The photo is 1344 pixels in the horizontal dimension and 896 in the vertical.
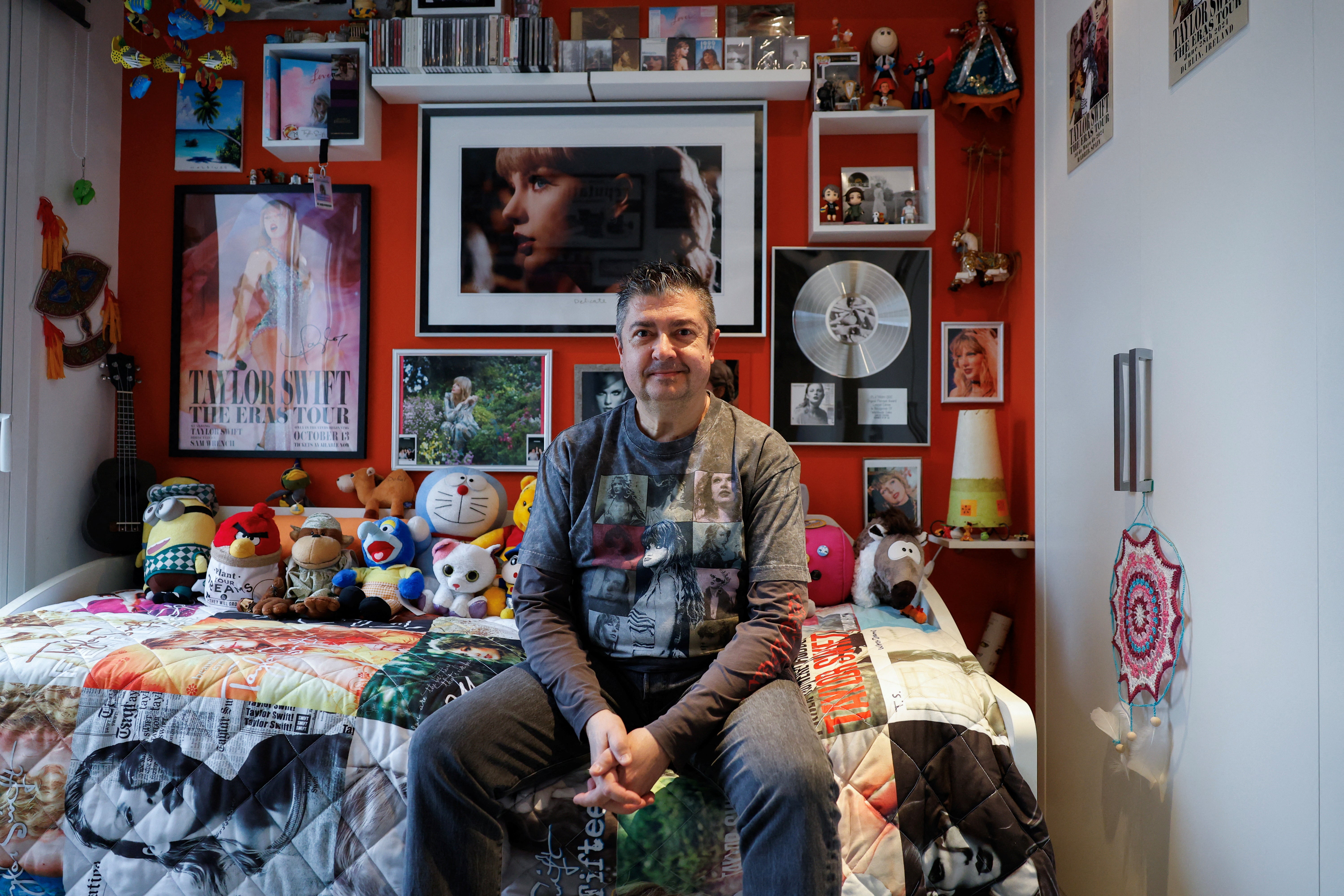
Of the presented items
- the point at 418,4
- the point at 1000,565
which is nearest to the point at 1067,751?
the point at 1000,565

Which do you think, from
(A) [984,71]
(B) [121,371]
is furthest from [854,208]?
(B) [121,371]

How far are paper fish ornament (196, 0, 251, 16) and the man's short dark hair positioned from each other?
1669 mm

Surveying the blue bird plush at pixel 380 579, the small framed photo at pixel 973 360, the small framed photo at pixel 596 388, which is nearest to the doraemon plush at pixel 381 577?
the blue bird plush at pixel 380 579

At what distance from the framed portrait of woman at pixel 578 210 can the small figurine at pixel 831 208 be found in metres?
0.20

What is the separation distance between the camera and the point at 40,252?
2422mm

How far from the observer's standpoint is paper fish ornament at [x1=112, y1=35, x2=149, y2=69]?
90.0 inches

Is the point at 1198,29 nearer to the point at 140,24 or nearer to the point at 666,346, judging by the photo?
the point at 666,346

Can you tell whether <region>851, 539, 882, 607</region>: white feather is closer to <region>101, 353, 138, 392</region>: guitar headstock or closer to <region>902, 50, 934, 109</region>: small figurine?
<region>902, 50, 934, 109</region>: small figurine

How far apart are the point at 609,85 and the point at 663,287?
1.29 m

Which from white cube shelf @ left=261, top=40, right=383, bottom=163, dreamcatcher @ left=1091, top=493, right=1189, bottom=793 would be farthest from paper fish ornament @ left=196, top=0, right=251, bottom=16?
dreamcatcher @ left=1091, top=493, right=1189, bottom=793

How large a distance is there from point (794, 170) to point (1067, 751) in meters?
1.89

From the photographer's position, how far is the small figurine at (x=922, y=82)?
2465mm

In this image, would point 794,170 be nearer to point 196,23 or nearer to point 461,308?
point 461,308

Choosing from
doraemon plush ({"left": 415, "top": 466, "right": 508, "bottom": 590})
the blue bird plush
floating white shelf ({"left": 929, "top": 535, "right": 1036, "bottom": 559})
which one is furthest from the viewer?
doraemon plush ({"left": 415, "top": 466, "right": 508, "bottom": 590})
